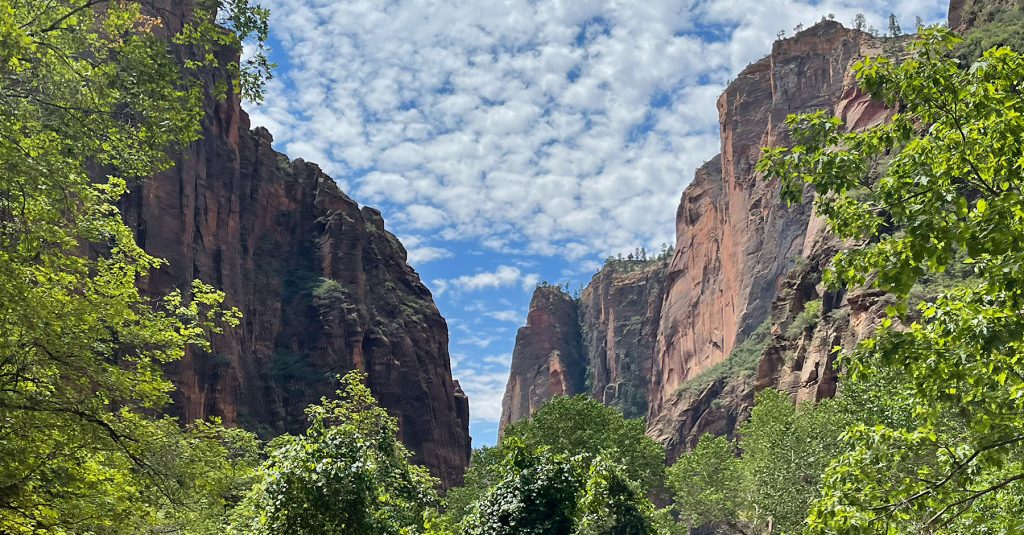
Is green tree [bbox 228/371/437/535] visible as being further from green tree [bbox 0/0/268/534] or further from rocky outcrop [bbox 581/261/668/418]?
rocky outcrop [bbox 581/261/668/418]

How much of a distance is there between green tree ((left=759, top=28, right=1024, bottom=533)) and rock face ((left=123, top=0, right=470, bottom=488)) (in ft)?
208

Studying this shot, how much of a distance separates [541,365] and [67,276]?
18246 centimetres

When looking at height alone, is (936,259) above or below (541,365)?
below

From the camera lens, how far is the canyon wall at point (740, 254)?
3499 inches

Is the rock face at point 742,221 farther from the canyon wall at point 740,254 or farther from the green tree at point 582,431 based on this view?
the green tree at point 582,431

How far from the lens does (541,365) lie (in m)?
190

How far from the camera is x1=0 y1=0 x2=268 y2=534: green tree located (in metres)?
8.73

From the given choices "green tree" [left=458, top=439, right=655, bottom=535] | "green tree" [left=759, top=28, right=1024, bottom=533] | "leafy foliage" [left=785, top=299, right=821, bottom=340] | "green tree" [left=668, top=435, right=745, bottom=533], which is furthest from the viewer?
"leafy foliage" [left=785, top=299, right=821, bottom=340]

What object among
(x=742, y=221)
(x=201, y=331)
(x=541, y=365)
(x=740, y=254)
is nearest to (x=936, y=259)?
(x=201, y=331)

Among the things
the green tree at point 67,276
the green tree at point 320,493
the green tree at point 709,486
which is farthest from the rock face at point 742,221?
the green tree at point 67,276

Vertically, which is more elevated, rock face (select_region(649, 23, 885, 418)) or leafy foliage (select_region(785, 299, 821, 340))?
rock face (select_region(649, 23, 885, 418))

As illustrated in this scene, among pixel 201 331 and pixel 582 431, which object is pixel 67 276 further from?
pixel 582 431

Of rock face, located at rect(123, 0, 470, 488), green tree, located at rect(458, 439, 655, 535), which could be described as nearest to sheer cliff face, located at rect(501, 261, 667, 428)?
rock face, located at rect(123, 0, 470, 488)

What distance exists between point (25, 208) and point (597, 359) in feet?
586
